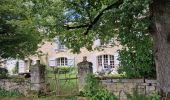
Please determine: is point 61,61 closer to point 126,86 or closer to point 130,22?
point 126,86

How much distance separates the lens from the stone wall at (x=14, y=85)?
14375mm

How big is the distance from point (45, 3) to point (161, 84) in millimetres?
4843

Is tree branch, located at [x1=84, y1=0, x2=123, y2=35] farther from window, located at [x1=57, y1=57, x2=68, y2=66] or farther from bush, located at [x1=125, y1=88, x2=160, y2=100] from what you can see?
window, located at [x1=57, y1=57, x2=68, y2=66]

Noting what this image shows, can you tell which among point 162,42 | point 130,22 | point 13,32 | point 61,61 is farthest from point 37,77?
point 61,61

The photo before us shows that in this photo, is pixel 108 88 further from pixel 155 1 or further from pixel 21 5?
pixel 21 5

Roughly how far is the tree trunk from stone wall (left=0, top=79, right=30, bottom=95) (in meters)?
6.11

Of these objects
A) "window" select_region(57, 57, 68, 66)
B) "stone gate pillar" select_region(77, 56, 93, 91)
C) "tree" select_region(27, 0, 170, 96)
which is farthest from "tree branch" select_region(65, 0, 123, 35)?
"window" select_region(57, 57, 68, 66)

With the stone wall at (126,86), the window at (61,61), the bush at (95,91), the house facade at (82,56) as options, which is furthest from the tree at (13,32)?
the window at (61,61)

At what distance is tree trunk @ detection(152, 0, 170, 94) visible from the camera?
33.9 feet

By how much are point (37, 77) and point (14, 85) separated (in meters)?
1.29

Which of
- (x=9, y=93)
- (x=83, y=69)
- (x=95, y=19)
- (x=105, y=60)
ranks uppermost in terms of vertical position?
(x=95, y=19)

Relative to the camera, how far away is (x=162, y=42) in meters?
10.5

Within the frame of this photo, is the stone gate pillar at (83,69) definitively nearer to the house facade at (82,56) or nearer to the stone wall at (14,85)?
the stone wall at (14,85)

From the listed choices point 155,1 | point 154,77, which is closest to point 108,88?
point 154,77
